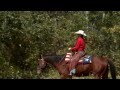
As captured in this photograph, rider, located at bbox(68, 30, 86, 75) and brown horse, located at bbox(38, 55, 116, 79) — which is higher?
rider, located at bbox(68, 30, 86, 75)

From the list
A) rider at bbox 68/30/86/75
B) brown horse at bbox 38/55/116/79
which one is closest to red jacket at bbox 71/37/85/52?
rider at bbox 68/30/86/75

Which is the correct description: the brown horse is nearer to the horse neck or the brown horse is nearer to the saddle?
the horse neck

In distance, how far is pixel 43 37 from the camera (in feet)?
52.9

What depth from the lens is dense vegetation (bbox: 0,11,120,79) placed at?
1454cm

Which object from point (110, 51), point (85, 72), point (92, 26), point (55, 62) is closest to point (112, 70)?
point (85, 72)

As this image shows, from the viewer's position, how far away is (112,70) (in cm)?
1181

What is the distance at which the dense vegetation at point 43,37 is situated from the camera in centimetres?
1454

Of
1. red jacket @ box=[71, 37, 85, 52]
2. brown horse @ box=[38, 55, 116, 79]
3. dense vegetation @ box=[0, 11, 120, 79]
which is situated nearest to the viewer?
red jacket @ box=[71, 37, 85, 52]

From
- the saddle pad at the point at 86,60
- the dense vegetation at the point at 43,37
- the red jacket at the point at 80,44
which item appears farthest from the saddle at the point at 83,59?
the dense vegetation at the point at 43,37

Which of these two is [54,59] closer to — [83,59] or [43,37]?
[83,59]

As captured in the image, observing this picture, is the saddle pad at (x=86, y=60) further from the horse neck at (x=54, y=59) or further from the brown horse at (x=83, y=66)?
the horse neck at (x=54, y=59)

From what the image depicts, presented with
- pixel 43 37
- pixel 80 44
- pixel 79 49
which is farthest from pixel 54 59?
pixel 43 37
